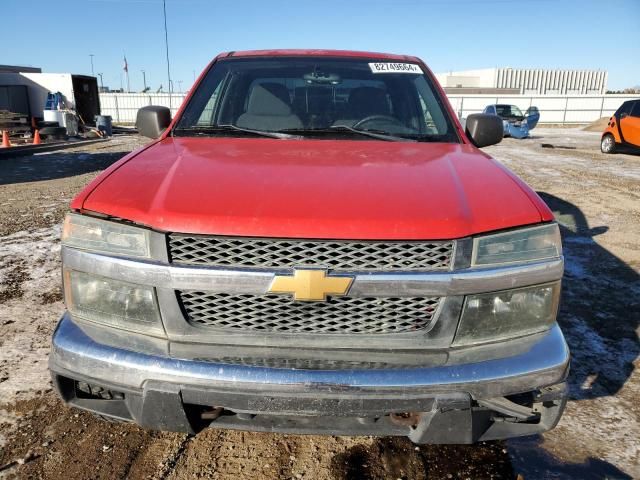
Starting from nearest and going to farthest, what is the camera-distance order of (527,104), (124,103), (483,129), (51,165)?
(483,129) → (51,165) → (124,103) → (527,104)

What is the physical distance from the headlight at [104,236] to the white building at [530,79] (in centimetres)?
8290

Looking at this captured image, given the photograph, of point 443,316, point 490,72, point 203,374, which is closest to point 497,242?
point 443,316

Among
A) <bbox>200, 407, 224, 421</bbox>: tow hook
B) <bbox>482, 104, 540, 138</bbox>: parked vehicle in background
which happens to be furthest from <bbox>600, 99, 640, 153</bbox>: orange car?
<bbox>200, 407, 224, 421</bbox>: tow hook

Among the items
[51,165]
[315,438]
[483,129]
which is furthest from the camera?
[51,165]

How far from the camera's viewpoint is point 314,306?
5.67 feet

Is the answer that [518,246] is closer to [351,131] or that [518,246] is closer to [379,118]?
[351,131]

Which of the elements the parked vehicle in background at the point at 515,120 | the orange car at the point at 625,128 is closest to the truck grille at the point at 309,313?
the orange car at the point at 625,128

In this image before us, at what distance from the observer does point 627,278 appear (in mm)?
4484

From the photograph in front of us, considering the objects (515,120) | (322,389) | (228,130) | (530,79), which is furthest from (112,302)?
(530,79)

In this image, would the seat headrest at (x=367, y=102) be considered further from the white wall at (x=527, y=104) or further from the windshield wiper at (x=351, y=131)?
the white wall at (x=527, y=104)

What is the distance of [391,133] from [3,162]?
12.5 m

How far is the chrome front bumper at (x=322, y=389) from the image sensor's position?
1.67m

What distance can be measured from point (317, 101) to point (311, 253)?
165cm

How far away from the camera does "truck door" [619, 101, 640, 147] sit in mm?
14241
